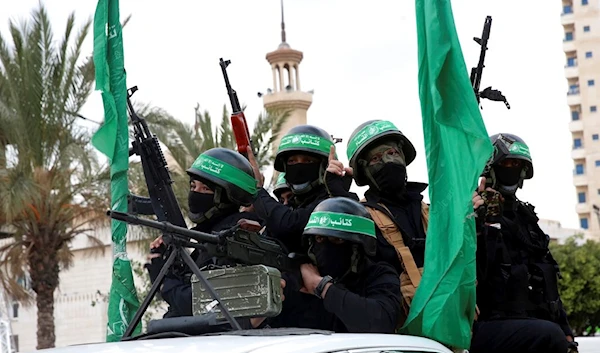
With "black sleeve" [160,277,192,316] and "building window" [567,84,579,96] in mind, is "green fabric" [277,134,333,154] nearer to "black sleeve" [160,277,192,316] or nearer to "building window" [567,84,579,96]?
"black sleeve" [160,277,192,316]

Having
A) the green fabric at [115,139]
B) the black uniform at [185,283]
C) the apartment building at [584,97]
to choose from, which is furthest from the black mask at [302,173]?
the apartment building at [584,97]

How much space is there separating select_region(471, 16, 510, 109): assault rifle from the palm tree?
1191 centimetres

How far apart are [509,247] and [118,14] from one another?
9.19 ft

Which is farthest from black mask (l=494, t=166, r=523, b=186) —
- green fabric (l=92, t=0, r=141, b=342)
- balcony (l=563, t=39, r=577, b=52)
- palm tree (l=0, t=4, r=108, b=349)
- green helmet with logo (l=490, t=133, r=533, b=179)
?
balcony (l=563, t=39, r=577, b=52)

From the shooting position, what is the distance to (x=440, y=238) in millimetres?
5180

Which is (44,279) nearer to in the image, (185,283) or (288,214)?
(185,283)

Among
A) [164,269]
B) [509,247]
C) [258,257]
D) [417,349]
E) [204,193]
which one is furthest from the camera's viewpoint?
[509,247]

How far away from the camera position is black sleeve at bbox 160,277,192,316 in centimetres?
550

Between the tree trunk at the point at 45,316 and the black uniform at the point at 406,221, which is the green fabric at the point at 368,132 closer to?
the black uniform at the point at 406,221

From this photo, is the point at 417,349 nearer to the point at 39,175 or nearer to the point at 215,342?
the point at 215,342

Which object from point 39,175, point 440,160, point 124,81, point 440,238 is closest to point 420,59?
point 440,160

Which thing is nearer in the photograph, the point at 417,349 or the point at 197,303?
the point at 417,349

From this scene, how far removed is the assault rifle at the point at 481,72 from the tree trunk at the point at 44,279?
→ 46.6ft

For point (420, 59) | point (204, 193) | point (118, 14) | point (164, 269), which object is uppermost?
point (118, 14)
